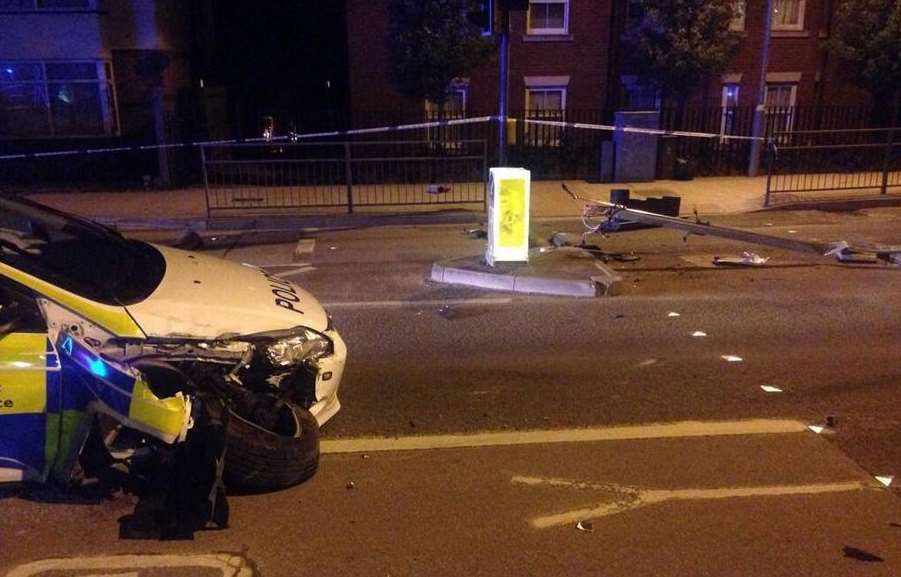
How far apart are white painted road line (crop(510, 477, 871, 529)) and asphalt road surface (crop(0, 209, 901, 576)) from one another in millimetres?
12

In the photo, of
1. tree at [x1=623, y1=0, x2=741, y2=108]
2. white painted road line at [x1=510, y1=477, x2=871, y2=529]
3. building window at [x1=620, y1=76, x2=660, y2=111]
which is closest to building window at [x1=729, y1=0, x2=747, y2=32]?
tree at [x1=623, y1=0, x2=741, y2=108]

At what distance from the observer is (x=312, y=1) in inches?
933

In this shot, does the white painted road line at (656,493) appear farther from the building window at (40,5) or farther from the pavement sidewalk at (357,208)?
the building window at (40,5)

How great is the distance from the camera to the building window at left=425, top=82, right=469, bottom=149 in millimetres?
18453

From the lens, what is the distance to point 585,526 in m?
4.06

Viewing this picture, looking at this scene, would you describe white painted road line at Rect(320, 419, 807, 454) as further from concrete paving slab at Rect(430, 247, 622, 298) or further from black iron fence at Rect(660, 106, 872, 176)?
black iron fence at Rect(660, 106, 872, 176)

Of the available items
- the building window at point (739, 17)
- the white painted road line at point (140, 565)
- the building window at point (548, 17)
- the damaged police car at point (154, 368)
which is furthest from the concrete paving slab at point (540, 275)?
the building window at point (548, 17)

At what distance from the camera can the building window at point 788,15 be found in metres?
21.8

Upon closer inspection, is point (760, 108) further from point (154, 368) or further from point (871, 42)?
point (154, 368)

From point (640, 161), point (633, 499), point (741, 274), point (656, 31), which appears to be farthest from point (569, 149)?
point (633, 499)

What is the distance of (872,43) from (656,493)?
18.5m

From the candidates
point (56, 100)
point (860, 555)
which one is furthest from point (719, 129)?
point (860, 555)

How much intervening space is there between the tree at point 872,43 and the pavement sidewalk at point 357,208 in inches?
184

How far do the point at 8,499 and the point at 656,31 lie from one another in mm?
17631
